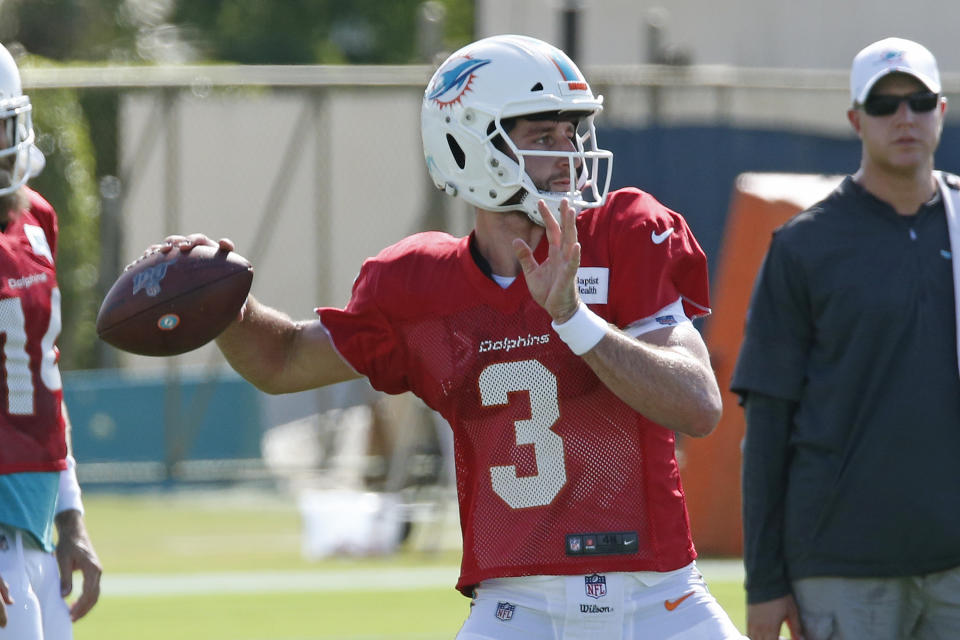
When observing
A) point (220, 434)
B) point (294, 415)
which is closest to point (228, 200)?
point (294, 415)

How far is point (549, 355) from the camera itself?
358 cm

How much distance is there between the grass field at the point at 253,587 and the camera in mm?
7680

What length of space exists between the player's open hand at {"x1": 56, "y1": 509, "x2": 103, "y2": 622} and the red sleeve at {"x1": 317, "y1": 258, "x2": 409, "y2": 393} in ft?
2.95

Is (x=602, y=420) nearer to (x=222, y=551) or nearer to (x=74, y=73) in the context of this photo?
(x=222, y=551)

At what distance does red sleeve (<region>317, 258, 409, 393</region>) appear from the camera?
12.6ft

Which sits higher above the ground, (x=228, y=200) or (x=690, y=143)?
(x=690, y=143)

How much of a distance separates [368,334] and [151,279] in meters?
0.52

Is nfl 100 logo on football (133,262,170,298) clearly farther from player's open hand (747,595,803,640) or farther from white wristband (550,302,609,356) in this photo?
player's open hand (747,595,803,640)

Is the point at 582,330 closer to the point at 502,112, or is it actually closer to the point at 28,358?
the point at 502,112

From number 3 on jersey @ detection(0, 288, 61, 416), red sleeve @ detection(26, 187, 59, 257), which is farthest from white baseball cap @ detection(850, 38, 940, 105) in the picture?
number 3 on jersey @ detection(0, 288, 61, 416)

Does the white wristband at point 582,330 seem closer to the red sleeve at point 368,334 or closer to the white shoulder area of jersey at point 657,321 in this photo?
the white shoulder area of jersey at point 657,321

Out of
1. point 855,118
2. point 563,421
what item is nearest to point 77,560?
point 563,421

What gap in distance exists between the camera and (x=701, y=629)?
3.48 meters

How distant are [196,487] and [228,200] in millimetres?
5372
